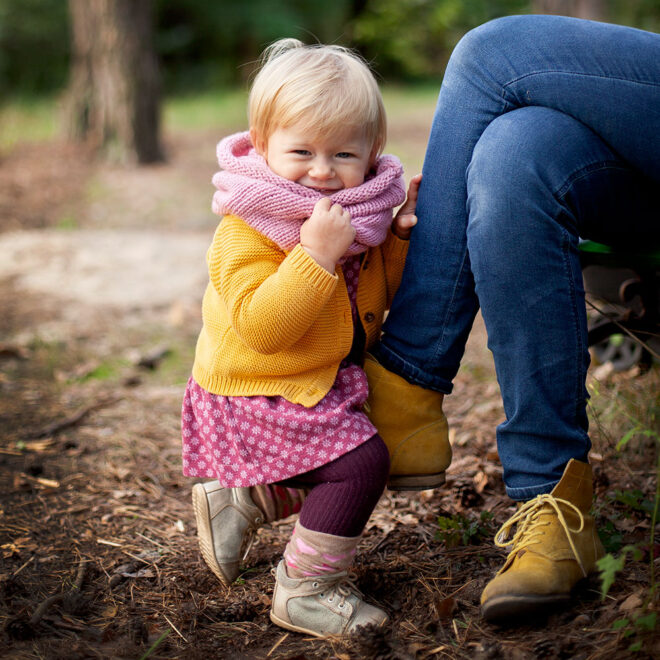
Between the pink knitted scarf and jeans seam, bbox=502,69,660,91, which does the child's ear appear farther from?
jeans seam, bbox=502,69,660,91

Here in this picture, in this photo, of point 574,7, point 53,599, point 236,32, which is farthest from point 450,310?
point 236,32

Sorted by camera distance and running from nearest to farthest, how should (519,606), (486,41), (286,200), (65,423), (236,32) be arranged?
(519,606) < (286,200) < (486,41) < (65,423) < (236,32)

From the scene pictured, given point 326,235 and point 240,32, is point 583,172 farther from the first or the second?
point 240,32

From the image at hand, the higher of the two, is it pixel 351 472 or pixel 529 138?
pixel 529 138

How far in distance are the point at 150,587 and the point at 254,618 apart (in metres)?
0.29

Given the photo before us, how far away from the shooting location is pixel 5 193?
261 inches

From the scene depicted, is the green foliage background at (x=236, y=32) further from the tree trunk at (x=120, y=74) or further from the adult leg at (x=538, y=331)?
the adult leg at (x=538, y=331)

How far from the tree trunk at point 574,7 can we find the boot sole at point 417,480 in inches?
147

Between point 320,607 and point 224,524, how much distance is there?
0.33 m

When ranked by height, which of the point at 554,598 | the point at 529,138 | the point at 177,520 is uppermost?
the point at 529,138

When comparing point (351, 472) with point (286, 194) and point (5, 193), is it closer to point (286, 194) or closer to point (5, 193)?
point (286, 194)

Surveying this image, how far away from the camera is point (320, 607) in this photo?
1.66m

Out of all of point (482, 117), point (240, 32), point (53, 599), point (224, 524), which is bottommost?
point (240, 32)

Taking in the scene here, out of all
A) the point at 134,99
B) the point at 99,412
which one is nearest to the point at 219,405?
the point at 99,412
